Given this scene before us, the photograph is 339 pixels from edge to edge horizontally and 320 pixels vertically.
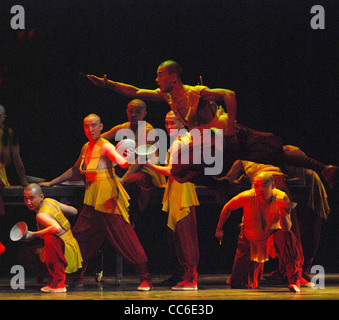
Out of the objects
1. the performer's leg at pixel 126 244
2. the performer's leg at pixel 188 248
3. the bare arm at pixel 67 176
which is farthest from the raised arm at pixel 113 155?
the performer's leg at pixel 188 248

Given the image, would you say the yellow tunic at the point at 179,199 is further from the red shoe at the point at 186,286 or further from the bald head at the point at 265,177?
the bald head at the point at 265,177

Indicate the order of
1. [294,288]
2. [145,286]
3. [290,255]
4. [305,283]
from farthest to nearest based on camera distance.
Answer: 1. [305,283]
2. [145,286]
3. [290,255]
4. [294,288]

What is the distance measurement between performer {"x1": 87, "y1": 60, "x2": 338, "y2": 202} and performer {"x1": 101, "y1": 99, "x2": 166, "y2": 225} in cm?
85

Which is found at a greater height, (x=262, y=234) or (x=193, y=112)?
(x=193, y=112)

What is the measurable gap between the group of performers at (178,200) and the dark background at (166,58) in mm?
905

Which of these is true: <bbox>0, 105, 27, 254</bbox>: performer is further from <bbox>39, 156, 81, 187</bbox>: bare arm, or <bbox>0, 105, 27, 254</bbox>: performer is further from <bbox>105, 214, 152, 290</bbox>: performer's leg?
<bbox>105, 214, 152, 290</bbox>: performer's leg

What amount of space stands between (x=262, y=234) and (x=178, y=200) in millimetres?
784

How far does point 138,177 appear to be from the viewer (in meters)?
7.13

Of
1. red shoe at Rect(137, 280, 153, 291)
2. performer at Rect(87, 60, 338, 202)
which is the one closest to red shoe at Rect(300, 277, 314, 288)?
performer at Rect(87, 60, 338, 202)

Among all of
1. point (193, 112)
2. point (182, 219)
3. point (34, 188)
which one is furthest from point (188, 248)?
point (34, 188)

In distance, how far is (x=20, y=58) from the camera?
25.3 ft

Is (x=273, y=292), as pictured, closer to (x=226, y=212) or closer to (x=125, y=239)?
(x=226, y=212)

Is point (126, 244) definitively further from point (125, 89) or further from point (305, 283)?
point (305, 283)

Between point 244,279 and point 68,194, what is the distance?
1.77 metres
